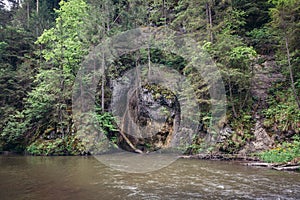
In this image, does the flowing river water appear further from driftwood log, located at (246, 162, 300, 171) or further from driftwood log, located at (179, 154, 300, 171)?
driftwood log, located at (179, 154, 300, 171)

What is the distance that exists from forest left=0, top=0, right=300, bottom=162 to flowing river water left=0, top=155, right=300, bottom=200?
3.24 metres

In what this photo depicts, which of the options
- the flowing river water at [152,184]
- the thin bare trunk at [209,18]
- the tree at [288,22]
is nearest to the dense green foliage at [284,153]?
the flowing river water at [152,184]

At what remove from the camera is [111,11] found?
21.2 m

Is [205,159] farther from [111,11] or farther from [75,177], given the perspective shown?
[111,11]

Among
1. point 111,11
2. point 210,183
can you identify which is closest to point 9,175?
point 210,183

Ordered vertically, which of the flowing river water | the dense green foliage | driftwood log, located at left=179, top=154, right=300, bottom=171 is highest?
the dense green foliage

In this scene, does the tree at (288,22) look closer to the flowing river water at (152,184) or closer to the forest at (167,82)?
the forest at (167,82)

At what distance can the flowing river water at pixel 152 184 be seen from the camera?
6445mm

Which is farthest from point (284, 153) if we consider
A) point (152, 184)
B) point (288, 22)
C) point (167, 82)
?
point (167, 82)

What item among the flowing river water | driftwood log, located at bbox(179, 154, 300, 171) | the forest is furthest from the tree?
the flowing river water

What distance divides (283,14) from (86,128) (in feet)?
46.6

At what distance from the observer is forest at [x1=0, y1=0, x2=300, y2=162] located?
13.8m

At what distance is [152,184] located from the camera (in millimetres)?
7805

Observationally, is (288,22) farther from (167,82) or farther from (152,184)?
(152,184)
